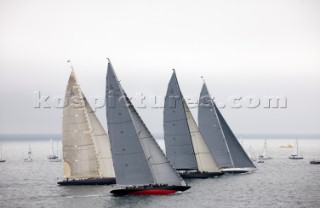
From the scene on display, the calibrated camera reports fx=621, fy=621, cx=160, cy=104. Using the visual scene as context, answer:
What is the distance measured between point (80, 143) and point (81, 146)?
45 centimetres

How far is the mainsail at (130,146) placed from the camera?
70062 millimetres

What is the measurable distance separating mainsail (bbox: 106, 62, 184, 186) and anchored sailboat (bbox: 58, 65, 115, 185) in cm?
1298

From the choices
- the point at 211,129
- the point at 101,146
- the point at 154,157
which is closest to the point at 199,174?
the point at 211,129

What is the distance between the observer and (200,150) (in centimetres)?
9525

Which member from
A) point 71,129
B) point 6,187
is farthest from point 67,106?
point 6,187

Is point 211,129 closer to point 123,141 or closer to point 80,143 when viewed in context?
point 80,143

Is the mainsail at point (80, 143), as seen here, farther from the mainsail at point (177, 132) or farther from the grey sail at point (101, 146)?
the mainsail at point (177, 132)

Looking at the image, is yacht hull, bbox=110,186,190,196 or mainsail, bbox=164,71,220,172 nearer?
yacht hull, bbox=110,186,190,196

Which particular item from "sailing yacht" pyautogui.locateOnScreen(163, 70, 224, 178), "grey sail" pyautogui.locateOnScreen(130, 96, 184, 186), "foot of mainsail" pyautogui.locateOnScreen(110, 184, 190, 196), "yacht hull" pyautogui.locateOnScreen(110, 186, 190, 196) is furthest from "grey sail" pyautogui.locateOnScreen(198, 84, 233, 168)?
"foot of mainsail" pyautogui.locateOnScreen(110, 184, 190, 196)

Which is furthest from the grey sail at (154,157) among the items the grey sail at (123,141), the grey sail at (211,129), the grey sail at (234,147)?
the grey sail at (234,147)

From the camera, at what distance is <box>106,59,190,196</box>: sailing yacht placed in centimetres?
7012

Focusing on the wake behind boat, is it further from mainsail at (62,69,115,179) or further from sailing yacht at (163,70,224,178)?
sailing yacht at (163,70,224,178)

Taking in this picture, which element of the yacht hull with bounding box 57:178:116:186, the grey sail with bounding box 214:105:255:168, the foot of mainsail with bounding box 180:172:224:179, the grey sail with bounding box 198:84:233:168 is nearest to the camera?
the yacht hull with bounding box 57:178:116:186

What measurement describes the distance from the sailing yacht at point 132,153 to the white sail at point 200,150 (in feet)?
72.8
